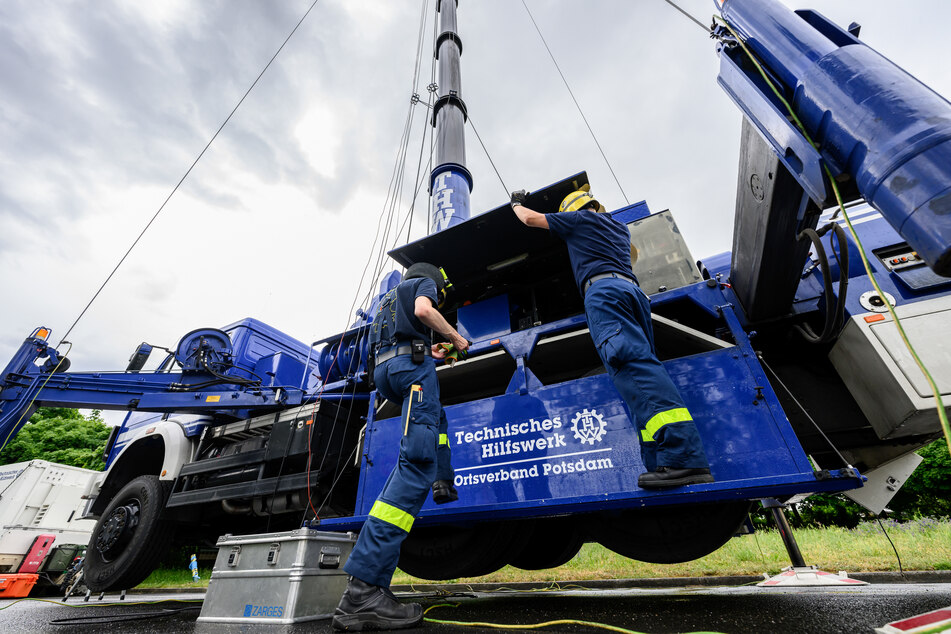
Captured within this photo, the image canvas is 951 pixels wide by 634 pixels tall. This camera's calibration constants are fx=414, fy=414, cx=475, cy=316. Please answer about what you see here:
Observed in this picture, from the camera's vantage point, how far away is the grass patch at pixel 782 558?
14.1 ft

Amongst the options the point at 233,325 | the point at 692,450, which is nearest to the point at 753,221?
the point at 692,450

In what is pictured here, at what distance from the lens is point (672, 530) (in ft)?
8.69

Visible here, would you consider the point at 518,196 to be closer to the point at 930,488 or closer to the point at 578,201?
the point at 578,201

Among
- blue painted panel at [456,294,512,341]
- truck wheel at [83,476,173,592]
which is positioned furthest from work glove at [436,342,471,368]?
truck wheel at [83,476,173,592]

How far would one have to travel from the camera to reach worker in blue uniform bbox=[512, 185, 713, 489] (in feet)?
6.06

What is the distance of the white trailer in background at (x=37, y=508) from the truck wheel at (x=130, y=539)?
7.28m

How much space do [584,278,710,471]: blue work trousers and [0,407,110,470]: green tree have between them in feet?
75.6

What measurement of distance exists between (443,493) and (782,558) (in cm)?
491

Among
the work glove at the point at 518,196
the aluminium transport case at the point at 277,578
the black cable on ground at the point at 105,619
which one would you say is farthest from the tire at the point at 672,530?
the black cable on ground at the point at 105,619

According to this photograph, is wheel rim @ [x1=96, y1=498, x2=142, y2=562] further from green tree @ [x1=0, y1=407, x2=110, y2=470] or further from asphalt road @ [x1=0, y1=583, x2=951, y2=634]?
green tree @ [x1=0, y1=407, x2=110, y2=470]

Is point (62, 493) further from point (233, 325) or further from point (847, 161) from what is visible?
point (847, 161)

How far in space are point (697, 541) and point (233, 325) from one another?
6.23m

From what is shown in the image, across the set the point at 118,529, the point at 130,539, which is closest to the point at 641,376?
the point at 130,539

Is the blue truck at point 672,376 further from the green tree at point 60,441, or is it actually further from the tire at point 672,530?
the green tree at point 60,441
